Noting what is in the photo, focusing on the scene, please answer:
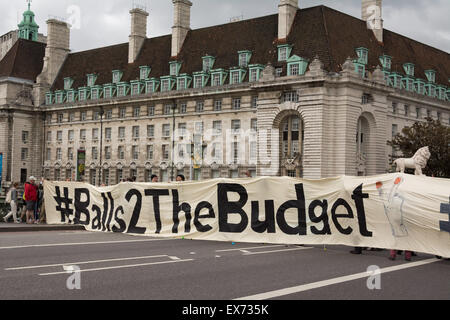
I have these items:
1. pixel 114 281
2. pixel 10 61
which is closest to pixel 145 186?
pixel 114 281

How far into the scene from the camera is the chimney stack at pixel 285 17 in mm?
59263

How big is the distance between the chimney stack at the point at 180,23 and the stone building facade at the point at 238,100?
115mm

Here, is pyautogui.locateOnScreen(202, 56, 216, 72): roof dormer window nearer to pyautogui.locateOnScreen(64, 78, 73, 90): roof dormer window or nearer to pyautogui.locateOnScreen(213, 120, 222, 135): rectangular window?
pyautogui.locateOnScreen(213, 120, 222, 135): rectangular window

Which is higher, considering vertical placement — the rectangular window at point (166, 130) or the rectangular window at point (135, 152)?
the rectangular window at point (166, 130)

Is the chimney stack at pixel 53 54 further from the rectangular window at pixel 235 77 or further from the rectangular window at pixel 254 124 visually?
the rectangular window at pixel 254 124

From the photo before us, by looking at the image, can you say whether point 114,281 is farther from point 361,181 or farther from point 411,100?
point 411,100

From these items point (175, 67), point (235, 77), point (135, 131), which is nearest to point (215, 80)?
point (235, 77)

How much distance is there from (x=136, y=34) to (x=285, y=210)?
197 feet

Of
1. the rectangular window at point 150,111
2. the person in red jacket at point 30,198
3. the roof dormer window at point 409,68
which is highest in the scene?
the roof dormer window at point 409,68

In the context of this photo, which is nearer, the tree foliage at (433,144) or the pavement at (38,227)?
the pavement at (38,227)

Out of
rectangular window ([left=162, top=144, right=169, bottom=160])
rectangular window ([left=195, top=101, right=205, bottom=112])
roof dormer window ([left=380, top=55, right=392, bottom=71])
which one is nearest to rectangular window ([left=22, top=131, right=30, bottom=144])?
rectangular window ([left=162, top=144, right=169, bottom=160])

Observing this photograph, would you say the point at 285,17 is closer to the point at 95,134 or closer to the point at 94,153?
the point at 95,134

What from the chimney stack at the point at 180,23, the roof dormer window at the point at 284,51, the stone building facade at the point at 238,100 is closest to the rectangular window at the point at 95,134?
the stone building facade at the point at 238,100

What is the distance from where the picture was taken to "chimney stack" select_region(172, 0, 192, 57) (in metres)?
68.1
